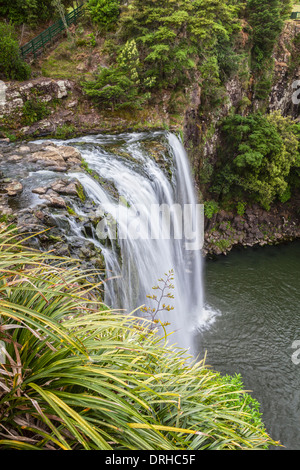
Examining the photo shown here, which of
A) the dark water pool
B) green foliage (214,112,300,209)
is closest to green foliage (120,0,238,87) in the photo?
green foliage (214,112,300,209)

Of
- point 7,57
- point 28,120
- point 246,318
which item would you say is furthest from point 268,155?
point 7,57

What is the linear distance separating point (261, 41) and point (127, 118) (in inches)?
387

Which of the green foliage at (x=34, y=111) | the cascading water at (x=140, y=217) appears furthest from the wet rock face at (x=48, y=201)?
the green foliage at (x=34, y=111)

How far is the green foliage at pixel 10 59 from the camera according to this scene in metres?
10.5

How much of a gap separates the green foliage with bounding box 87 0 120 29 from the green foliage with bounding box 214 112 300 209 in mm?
7359

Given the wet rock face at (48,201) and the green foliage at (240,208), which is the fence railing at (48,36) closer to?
the wet rock face at (48,201)

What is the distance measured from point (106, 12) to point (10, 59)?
5.87 meters

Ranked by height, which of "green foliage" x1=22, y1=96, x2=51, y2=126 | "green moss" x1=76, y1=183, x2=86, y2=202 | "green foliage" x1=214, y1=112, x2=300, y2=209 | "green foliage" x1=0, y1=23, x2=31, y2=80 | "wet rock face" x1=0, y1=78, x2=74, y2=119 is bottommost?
"green moss" x1=76, y1=183, x2=86, y2=202

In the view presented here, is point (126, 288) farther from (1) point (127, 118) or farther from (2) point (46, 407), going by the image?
(1) point (127, 118)

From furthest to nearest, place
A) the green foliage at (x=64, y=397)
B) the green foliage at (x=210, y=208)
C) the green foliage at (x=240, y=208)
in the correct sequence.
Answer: the green foliage at (x=240, y=208) < the green foliage at (x=210, y=208) < the green foliage at (x=64, y=397)

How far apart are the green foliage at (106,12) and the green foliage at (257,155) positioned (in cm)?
736

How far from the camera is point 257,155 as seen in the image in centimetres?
1364

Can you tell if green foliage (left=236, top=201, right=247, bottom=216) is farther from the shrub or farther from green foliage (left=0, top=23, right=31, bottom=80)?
green foliage (left=0, top=23, right=31, bottom=80)

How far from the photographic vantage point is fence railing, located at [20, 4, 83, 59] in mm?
12453
